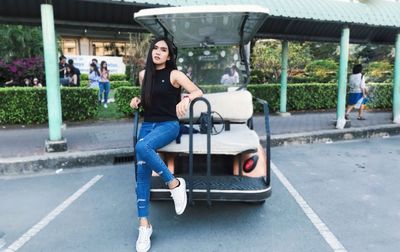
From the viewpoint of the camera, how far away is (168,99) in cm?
372

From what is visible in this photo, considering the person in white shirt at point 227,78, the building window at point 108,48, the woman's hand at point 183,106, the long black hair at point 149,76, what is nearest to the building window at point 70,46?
the building window at point 108,48

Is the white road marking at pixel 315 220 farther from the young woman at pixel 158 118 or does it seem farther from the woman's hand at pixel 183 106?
the woman's hand at pixel 183 106

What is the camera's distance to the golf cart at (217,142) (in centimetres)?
354

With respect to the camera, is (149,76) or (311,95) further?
(311,95)

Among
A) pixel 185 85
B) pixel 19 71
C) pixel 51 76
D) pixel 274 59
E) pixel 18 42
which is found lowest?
pixel 185 85

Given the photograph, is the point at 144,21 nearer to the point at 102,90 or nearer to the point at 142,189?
the point at 142,189

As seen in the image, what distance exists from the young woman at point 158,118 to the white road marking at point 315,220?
147cm

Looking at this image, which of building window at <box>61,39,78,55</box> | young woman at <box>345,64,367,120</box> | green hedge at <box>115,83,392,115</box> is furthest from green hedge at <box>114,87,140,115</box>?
building window at <box>61,39,78,55</box>

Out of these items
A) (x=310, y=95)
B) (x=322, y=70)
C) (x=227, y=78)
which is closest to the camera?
(x=227, y=78)

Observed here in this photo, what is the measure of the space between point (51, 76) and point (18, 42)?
13.2m

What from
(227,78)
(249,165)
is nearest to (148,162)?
(249,165)

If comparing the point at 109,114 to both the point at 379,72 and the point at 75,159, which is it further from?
the point at 379,72

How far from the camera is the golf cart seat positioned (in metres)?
3.64

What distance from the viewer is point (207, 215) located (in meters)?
4.19
